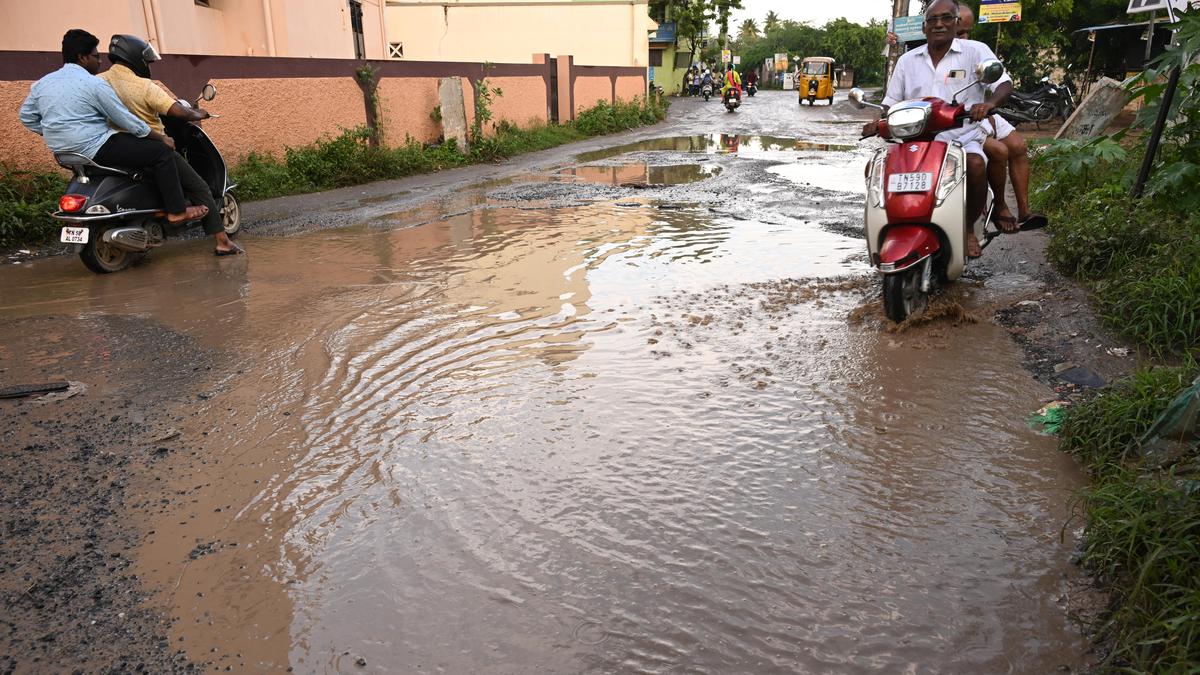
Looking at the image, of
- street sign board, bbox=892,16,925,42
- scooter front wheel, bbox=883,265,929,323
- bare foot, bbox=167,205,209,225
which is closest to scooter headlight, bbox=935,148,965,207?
scooter front wheel, bbox=883,265,929,323

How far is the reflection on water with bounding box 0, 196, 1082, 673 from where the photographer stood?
221cm

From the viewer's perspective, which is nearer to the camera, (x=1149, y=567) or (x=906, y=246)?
(x=1149, y=567)

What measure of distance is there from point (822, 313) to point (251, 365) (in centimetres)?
325

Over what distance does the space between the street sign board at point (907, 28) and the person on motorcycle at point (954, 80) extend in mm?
→ 21975

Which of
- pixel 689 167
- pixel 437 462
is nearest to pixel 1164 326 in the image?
pixel 437 462

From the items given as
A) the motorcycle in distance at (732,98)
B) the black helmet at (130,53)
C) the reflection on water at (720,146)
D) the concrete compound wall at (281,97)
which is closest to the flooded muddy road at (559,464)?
the black helmet at (130,53)

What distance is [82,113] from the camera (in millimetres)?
5754

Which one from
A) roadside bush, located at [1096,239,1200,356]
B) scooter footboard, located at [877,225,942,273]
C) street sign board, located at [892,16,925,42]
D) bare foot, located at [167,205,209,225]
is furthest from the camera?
street sign board, located at [892,16,925,42]

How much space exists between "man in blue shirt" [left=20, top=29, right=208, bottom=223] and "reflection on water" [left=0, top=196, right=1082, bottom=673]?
1.28 metres

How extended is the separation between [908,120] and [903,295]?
0.96 m

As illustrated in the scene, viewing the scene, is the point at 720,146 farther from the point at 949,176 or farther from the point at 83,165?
the point at 83,165

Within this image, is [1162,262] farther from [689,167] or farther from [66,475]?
[689,167]

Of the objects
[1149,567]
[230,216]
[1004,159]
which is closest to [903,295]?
[1004,159]

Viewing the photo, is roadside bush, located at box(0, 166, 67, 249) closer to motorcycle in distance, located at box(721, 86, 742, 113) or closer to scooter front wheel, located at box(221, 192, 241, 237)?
scooter front wheel, located at box(221, 192, 241, 237)
